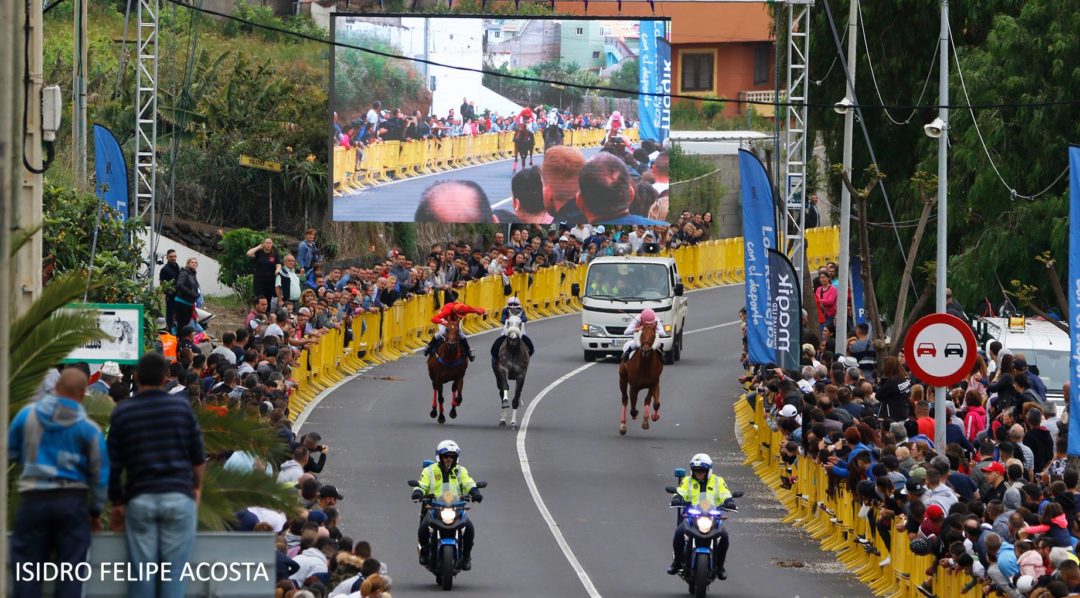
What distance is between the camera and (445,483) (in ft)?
71.7

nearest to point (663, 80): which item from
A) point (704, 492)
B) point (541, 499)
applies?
point (541, 499)

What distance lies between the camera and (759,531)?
2620cm

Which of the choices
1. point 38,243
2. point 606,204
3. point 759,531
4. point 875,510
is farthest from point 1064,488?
point 606,204

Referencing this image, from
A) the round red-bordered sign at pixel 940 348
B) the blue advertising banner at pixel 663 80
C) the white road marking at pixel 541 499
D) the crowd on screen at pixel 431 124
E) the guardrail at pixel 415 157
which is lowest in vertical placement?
the white road marking at pixel 541 499

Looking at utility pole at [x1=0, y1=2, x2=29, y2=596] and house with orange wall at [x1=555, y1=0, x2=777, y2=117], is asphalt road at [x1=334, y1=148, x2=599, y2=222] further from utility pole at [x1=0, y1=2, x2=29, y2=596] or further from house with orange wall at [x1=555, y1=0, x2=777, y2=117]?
utility pole at [x1=0, y1=2, x2=29, y2=596]

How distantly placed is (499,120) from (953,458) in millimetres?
27949

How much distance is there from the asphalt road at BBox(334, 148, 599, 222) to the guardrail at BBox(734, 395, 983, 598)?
16.3m

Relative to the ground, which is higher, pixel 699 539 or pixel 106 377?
pixel 106 377

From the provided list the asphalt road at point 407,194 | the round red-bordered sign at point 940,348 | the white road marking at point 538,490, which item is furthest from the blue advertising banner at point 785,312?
the asphalt road at point 407,194

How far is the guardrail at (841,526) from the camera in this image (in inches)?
795

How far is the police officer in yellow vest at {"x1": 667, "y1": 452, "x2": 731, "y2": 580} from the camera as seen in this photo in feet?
71.3

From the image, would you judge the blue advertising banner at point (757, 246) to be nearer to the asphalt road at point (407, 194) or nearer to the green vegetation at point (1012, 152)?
the green vegetation at point (1012, 152)

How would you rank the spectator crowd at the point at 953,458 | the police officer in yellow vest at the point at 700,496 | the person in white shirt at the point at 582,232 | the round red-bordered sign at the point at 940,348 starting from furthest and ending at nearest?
the person in white shirt at the point at 582,232, the round red-bordered sign at the point at 940,348, the police officer in yellow vest at the point at 700,496, the spectator crowd at the point at 953,458

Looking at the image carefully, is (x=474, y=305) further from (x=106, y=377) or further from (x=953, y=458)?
(x=953, y=458)
